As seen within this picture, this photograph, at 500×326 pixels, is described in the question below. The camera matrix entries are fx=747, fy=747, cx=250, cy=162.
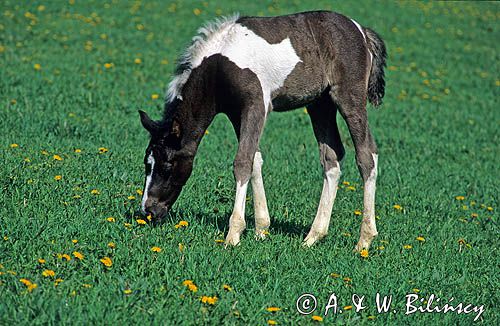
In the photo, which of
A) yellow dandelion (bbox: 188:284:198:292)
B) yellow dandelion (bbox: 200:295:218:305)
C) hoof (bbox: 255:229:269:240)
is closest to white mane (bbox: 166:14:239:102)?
hoof (bbox: 255:229:269:240)

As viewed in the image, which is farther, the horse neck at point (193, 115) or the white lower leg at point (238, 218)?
the horse neck at point (193, 115)

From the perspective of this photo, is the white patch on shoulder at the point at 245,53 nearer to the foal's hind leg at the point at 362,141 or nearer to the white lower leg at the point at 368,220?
the foal's hind leg at the point at 362,141

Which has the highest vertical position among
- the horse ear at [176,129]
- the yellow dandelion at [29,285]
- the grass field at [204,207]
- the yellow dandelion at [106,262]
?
Result: the horse ear at [176,129]

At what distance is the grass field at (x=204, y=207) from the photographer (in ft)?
16.2

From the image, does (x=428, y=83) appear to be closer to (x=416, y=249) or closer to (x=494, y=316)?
(x=416, y=249)

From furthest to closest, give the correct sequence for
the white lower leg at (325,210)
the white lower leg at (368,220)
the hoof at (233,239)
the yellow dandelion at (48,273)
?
the white lower leg at (325,210)
the white lower leg at (368,220)
the hoof at (233,239)
the yellow dandelion at (48,273)

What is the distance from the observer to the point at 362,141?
6.72 m

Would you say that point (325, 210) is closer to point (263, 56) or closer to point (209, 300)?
point (263, 56)

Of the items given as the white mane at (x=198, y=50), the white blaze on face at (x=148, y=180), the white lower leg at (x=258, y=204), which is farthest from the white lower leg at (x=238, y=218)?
the white mane at (x=198, y=50)

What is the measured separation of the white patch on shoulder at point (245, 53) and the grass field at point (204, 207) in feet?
4.25

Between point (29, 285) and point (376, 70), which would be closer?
point (29, 285)

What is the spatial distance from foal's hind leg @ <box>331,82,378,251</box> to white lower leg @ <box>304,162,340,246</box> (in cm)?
34

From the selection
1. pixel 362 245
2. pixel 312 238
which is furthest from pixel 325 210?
pixel 362 245

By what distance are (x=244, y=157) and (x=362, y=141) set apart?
1.22 metres
